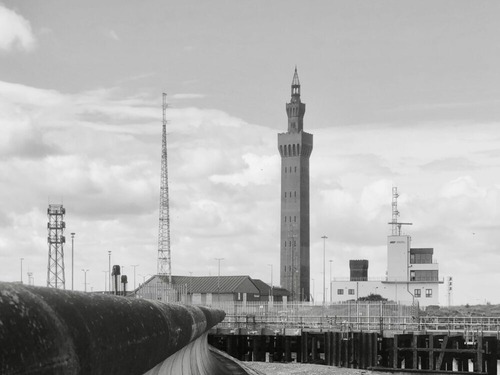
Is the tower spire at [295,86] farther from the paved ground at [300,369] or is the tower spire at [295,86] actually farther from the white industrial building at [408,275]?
the paved ground at [300,369]

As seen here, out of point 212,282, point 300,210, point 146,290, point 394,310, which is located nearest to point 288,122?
point 300,210

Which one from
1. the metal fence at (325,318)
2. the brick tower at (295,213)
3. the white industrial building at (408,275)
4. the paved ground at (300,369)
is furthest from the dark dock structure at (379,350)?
the brick tower at (295,213)

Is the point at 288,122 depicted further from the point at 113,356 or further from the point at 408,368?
the point at 113,356

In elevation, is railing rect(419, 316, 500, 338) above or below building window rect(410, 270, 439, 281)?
below

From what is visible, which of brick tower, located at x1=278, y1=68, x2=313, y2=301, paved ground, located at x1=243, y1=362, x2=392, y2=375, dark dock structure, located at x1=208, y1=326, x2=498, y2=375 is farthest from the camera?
brick tower, located at x1=278, y1=68, x2=313, y2=301

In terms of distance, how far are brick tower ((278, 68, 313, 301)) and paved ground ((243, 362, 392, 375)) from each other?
289 feet

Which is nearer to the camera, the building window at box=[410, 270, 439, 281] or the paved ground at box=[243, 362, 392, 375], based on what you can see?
the paved ground at box=[243, 362, 392, 375]

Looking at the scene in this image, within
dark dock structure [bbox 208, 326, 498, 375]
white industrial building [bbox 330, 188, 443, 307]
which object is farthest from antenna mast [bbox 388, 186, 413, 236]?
dark dock structure [bbox 208, 326, 498, 375]

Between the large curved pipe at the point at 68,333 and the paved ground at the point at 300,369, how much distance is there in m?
33.9

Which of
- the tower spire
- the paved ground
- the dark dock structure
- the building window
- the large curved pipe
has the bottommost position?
the paved ground

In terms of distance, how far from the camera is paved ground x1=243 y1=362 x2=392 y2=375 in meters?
38.3

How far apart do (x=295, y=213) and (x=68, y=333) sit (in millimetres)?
130401

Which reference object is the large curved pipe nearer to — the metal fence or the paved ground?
the paved ground

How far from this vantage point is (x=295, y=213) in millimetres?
132875
